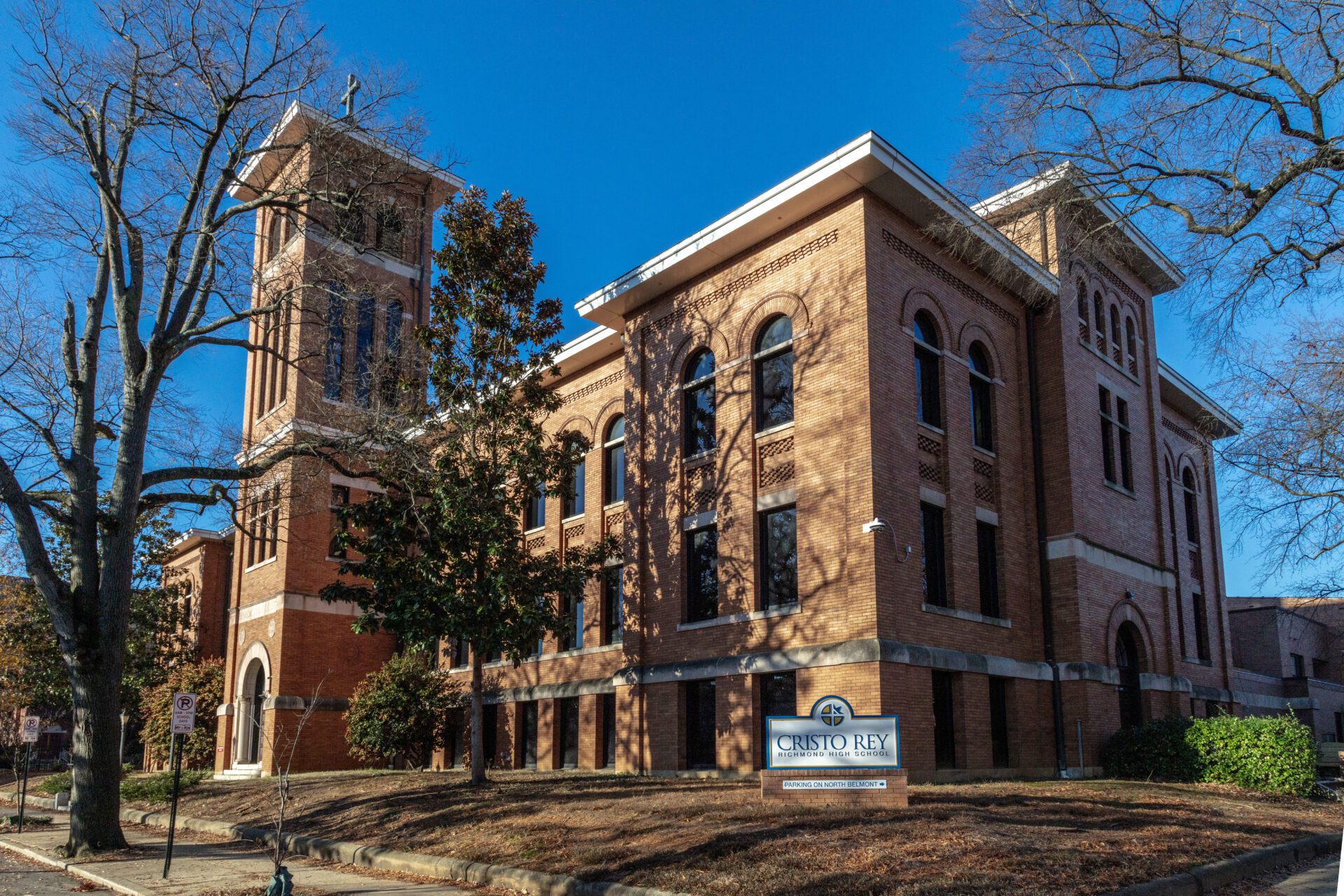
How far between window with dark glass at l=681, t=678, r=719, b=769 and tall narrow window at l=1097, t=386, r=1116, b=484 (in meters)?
11.5

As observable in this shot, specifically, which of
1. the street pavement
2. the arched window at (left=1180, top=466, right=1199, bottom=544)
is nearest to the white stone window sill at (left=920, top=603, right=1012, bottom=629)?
the arched window at (left=1180, top=466, right=1199, bottom=544)

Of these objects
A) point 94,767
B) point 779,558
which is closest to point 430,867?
point 94,767

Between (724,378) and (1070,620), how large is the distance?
9.10m

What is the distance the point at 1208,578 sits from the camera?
31.5 m

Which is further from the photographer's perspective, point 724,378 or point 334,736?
point 334,736

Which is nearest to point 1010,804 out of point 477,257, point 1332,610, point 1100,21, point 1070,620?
point 1070,620

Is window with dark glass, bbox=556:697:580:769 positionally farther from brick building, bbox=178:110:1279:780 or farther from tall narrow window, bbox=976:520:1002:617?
tall narrow window, bbox=976:520:1002:617

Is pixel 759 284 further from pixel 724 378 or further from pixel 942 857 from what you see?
pixel 942 857

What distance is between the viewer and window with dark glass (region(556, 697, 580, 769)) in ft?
84.1

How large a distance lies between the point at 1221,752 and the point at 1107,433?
330 inches

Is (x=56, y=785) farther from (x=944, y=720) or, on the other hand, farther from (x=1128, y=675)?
(x=1128, y=675)

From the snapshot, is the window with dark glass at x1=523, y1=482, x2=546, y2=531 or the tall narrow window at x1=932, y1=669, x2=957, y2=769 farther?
the window with dark glass at x1=523, y1=482, x2=546, y2=531

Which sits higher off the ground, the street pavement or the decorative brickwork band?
the decorative brickwork band

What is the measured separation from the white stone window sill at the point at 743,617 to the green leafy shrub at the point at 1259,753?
351 inches
